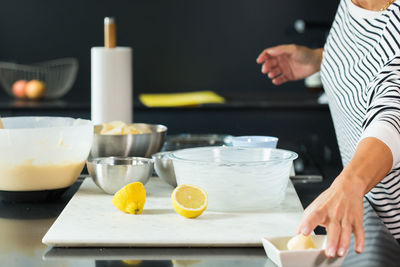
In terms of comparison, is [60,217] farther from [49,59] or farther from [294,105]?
[49,59]

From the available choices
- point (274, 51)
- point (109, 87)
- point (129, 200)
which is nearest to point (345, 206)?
point (129, 200)

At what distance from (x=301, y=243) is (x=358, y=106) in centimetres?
66

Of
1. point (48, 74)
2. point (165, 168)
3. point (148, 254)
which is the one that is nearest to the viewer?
point (148, 254)

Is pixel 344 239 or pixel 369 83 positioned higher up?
pixel 369 83

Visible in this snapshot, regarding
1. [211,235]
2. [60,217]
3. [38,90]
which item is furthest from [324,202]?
[38,90]

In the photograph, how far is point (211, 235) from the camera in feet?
3.28

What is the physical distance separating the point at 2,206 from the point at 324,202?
683 mm

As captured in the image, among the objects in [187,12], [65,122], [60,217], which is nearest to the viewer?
[60,217]

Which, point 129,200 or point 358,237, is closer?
point 358,237

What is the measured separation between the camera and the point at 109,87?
1.84 m

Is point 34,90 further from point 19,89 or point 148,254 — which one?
point 148,254

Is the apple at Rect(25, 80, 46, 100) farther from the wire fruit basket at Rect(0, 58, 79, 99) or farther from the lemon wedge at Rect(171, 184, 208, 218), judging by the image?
the lemon wedge at Rect(171, 184, 208, 218)

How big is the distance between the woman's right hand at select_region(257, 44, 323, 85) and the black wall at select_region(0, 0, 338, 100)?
1817 mm

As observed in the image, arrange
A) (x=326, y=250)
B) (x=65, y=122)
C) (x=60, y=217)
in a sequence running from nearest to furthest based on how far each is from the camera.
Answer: (x=326, y=250)
(x=60, y=217)
(x=65, y=122)
